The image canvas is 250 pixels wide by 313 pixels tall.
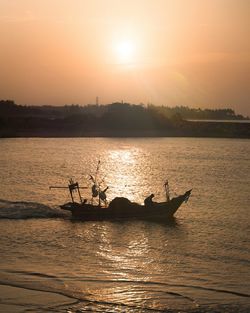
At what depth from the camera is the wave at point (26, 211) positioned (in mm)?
28586

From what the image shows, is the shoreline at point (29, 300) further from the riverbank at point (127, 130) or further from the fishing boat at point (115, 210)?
the riverbank at point (127, 130)

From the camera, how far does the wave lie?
2859 centimetres

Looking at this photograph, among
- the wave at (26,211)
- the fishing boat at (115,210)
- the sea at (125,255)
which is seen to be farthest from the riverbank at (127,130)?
the fishing boat at (115,210)

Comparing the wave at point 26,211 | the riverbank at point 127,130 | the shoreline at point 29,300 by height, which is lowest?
the shoreline at point 29,300

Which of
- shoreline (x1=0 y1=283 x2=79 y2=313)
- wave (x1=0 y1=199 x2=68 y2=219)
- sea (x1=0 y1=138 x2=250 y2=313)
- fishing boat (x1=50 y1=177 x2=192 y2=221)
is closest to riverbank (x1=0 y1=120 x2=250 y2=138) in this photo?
sea (x1=0 y1=138 x2=250 y2=313)

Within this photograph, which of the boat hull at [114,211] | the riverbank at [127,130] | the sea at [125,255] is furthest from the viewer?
the riverbank at [127,130]

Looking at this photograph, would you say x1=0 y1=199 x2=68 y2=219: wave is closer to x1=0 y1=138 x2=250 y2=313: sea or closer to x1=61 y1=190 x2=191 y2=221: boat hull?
x1=0 y1=138 x2=250 y2=313: sea

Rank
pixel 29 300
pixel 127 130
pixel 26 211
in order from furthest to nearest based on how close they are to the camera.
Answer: pixel 127 130 → pixel 26 211 → pixel 29 300

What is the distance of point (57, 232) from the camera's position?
83.7ft

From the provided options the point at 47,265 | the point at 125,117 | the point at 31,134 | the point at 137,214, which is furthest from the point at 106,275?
the point at 125,117

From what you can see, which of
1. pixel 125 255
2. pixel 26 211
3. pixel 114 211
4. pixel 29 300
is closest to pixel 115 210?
pixel 114 211

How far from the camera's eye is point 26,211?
29.8m

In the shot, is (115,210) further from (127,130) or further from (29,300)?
(127,130)

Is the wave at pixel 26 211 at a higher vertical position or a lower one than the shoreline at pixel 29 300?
higher
